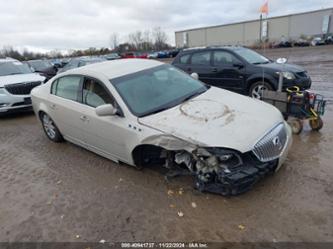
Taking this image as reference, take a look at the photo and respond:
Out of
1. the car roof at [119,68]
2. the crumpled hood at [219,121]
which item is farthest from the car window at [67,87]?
the crumpled hood at [219,121]

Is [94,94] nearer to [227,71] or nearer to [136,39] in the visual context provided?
[227,71]

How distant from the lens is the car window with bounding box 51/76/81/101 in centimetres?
460

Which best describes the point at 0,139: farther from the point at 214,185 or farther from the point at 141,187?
the point at 214,185

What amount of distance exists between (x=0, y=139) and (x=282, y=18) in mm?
76894

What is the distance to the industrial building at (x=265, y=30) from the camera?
209ft

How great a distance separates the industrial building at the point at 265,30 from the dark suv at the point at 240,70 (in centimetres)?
5409

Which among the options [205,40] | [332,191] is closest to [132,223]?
[332,191]

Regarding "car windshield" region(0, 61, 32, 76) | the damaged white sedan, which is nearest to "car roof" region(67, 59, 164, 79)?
the damaged white sedan

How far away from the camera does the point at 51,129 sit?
5.48 m

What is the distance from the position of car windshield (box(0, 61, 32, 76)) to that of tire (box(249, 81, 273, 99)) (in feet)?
24.8

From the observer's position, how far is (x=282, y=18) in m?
69.6

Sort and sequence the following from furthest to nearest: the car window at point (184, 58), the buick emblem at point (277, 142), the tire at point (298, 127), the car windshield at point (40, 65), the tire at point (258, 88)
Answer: the car windshield at point (40, 65), the car window at point (184, 58), the tire at point (258, 88), the tire at point (298, 127), the buick emblem at point (277, 142)

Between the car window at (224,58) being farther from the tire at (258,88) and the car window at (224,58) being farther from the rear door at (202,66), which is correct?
the tire at (258,88)


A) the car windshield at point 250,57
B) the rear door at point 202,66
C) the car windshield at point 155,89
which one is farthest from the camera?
the rear door at point 202,66
